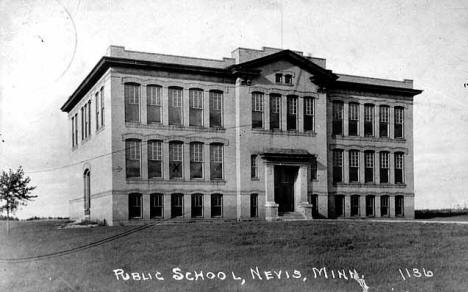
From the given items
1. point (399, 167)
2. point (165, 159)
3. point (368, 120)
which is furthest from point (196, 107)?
point (399, 167)

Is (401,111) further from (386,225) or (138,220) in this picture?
(138,220)

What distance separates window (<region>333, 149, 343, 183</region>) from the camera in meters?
36.2

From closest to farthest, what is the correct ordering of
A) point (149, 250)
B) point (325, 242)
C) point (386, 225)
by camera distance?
point (149, 250) < point (325, 242) < point (386, 225)

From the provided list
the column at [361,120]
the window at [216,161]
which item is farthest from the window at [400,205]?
the window at [216,161]

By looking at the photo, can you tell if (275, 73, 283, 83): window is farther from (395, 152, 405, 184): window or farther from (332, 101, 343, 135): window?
(395, 152, 405, 184): window

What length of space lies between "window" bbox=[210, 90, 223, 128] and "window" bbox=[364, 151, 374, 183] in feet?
35.4

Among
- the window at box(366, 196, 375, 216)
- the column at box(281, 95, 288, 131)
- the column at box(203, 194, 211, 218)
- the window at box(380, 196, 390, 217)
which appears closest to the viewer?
the column at box(203, 194, 211, 218)

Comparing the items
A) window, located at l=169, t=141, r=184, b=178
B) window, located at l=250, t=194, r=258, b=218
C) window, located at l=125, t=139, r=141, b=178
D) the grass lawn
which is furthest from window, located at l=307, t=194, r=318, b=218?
window, located at l=125, t=139, r=141, b=178

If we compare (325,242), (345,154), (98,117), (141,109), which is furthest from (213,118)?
(325,242)

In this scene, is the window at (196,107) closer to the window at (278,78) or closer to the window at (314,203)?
the window at (278,78)

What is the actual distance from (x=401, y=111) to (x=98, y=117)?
20.3 meters

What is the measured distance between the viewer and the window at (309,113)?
3472 cm

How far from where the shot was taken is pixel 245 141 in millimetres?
32688

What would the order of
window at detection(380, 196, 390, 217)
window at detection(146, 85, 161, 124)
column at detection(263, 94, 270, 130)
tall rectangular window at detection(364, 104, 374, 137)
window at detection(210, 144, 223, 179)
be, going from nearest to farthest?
window at detection(146, 85, 161, 124) < window at detection(210, 144, 223, 179) < column at detection(263, 94, 270, 130) < tall rectangular window at detection(364, 104, 374, 137) < window at detection(380, 196, 390, 217)
